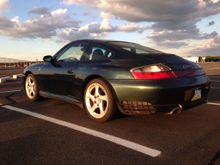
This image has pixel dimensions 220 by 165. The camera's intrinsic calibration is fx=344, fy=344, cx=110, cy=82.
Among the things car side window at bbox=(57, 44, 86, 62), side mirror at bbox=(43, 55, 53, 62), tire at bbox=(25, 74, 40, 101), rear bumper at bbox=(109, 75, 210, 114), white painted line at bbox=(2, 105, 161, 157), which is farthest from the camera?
tire at bbox=(25, 74, 40, 101)

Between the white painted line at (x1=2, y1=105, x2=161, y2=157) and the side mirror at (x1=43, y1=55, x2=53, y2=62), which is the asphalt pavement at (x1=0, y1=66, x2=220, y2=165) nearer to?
the white painted line at (x1=2, y1=105, x2=161, y2=157)

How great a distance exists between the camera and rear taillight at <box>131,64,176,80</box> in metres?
4.87

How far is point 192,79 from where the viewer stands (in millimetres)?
5156

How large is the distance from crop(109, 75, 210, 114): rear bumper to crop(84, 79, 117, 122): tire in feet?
0.50

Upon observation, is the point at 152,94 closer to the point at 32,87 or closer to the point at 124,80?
the point at 124,80

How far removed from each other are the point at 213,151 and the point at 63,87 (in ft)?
10.9

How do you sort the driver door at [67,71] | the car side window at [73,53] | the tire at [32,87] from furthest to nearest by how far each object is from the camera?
the tire at [32,87], the car side window at [73,53], the driver door at [67,71]

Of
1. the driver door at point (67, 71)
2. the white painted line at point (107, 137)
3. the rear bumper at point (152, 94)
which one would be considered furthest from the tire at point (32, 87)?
the rear bumper at point (152, 94)

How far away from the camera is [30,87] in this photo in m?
7.77

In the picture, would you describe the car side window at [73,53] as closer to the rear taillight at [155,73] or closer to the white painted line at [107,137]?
the white painted line at [107,137]

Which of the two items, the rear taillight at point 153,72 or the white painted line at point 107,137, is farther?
the rear taillight at point 153,72

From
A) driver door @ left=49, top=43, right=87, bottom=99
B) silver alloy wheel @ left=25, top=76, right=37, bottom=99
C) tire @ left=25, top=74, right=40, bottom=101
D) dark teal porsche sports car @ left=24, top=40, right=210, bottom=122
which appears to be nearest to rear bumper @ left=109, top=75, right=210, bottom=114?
dark teal porsche sports car @ left=24, top=40, right=210, bottom=122

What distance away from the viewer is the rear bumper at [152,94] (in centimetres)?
481

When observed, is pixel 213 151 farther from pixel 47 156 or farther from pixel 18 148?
pixel 18 148
